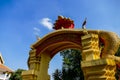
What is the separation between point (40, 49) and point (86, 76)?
10.5 feet

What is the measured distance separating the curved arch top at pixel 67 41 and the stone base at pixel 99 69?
2.84ft

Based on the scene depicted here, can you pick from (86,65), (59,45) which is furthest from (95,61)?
(59,45)

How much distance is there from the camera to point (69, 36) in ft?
29.5

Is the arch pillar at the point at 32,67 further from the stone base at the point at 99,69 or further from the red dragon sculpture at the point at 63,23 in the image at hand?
the stone base at the point at 99,69

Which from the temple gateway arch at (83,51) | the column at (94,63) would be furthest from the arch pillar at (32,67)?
the column at (94,63)

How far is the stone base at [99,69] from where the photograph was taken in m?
7.21

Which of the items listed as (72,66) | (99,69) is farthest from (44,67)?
(72,66)

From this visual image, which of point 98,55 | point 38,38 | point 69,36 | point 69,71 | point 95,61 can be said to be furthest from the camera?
point 69,71

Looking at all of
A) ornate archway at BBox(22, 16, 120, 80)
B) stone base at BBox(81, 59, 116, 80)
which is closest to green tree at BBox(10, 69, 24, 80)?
ornate archway at BBox(22, 16, 120, 80)

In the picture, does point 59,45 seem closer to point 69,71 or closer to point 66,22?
point 66,22

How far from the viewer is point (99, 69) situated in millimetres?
7352

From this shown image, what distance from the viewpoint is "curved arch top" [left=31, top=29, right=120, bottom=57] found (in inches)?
318

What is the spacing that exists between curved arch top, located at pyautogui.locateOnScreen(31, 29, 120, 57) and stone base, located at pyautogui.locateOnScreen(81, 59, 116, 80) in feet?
2.84

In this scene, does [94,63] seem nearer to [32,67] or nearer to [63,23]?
[63,23]
